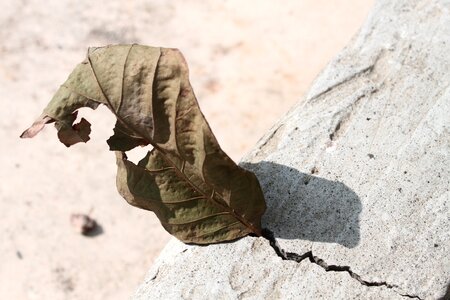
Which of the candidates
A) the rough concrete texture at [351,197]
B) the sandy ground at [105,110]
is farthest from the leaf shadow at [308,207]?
the sandy ground at [105,110]

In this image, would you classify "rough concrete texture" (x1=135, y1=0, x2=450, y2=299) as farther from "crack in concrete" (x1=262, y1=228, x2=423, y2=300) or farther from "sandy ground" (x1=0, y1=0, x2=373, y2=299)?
Answer: "sandy ground" (x1=0, y1=0, x2=373, y2=299)

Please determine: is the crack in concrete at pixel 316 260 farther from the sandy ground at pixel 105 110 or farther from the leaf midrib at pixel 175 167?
the sandy ground at pixel 105 110

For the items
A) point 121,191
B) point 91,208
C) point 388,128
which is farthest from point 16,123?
point 388,128

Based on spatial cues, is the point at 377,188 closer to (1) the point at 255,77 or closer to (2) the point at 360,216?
(2) the point at 360,216

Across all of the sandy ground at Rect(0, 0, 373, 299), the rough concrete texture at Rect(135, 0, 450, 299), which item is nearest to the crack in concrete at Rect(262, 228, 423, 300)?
the rough concrete texture at Rect(135, 0, 450, 299)

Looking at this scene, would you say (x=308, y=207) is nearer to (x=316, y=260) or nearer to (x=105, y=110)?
(x=316, y=260)

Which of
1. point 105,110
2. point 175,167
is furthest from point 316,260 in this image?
point 105,110
